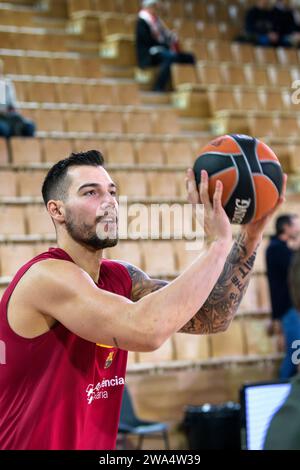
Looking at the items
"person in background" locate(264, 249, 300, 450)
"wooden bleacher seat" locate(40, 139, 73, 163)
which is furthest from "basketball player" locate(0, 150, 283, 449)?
"wooden bleacher seat" locate(40, 139, 73, 163)

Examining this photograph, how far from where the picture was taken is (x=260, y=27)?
1123 centimetres

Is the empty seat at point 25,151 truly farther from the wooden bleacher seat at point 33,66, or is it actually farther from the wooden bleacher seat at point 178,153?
the wooden bleacher seat at point 33,66

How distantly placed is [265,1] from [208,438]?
7.14 metres

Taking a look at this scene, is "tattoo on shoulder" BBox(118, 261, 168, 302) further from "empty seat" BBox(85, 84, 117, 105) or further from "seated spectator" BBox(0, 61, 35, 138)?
"empty seat" BBox(85, 84, 117, 105)

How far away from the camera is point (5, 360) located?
7.64ft

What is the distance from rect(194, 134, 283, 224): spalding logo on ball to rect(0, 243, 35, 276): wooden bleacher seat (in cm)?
394

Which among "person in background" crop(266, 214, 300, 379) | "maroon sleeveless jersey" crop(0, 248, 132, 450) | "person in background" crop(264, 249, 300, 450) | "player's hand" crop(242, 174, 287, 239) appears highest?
"person in background" crop(266, 214, 300, 379)

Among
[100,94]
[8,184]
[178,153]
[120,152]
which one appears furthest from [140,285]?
[100,94]

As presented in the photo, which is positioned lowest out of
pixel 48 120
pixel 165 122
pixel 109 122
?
pixel 48 120

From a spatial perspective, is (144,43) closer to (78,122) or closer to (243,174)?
(78,122)

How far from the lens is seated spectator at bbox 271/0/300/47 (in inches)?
444

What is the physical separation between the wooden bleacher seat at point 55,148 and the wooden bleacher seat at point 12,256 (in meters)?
1.43

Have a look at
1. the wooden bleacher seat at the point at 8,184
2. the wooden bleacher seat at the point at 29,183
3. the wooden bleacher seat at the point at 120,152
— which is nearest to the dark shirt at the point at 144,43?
the wooden bleacher seat at the point at 120,152

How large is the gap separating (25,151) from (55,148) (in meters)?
0.29
